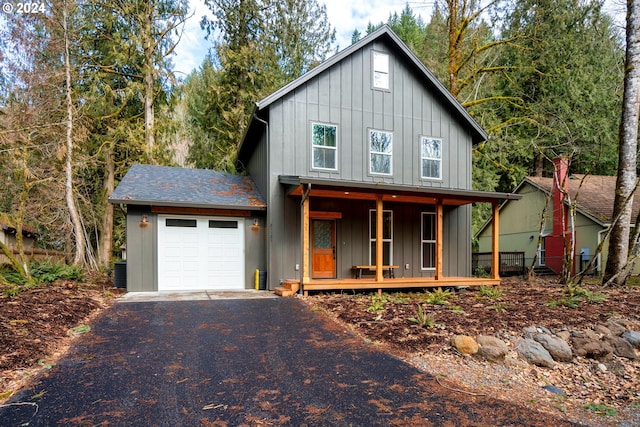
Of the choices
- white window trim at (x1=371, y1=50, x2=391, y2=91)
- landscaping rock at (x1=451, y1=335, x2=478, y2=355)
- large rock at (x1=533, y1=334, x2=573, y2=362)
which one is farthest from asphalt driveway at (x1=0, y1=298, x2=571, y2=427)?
white window trim at (x1=371, y1=50, x2=391, y2=91)

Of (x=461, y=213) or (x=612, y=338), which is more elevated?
(x=461, y=213)

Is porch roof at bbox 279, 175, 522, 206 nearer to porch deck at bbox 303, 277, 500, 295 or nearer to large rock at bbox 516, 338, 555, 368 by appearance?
porch deck at bbox 303, 277, 500, 295

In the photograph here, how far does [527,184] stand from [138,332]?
18436mm

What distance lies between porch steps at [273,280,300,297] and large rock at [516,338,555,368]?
497cm

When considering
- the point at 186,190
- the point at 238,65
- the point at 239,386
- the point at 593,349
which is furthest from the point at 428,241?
the point at 238,65

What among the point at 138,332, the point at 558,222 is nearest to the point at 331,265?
the point at 138,332

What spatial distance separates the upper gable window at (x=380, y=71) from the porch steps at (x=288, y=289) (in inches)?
242

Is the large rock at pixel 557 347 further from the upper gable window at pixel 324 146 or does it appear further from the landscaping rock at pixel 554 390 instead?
the upper gable window at pixel 324 146

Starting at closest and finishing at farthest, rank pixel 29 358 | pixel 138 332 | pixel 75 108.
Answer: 1. pixel 29 358
2. pixel 138 332
3. pixel 75 108

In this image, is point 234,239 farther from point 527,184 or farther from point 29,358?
point 527,184

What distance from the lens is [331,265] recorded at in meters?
10.3

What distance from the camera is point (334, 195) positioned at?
9.74 metres

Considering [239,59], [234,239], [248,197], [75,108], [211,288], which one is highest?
Answer: [239,59]

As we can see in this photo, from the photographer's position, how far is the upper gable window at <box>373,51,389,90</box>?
10836mm
